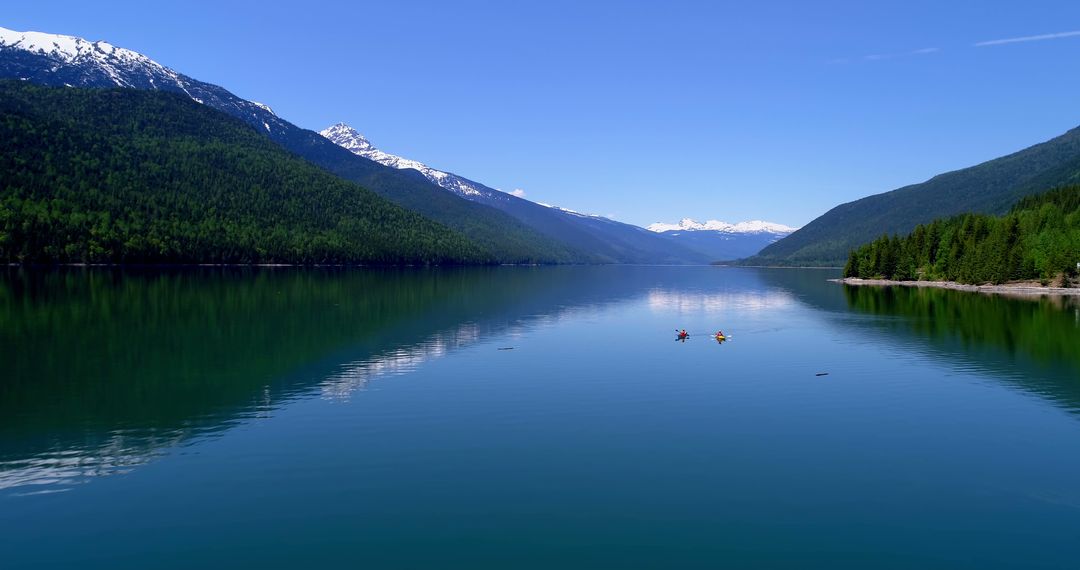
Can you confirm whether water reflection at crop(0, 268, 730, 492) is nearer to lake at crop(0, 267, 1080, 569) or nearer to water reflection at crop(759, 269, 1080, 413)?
lake at crop(0, 267, 1080, 569)

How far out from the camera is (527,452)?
3133 centimetres

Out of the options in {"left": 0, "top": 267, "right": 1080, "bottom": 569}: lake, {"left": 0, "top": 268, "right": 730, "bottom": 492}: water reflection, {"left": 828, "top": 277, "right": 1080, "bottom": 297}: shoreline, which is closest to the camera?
{"left": 0, "top": 267, "right": 1080, "bottom": 569}: lake

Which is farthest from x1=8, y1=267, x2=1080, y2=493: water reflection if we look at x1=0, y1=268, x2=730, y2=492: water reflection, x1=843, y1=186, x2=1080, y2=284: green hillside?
x1=843, y1=186, x2=1080, y2=284: green hillside

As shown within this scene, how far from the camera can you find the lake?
846 inches

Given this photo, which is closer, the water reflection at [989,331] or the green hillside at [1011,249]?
the water reflection at [989,331]

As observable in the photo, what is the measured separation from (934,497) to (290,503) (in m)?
24.0

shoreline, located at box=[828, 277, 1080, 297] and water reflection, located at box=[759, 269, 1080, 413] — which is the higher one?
shoreline, located at box=[828, 277, 1080, 297]

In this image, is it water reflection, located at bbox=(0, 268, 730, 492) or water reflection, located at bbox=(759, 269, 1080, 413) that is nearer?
water reflection, located at bbox=(0, 268, 730, 492)

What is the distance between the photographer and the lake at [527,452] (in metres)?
21.5

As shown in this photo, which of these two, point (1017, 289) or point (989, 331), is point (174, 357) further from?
point (1017, 289)

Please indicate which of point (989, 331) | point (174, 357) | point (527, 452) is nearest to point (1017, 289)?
point (989, 331)

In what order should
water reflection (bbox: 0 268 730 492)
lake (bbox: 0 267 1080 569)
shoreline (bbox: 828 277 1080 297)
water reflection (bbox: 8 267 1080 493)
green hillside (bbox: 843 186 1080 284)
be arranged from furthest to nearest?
1. green hillside (bbox: 843 186 1080 284)
2. shoreline (bbox: 828 277 1080 297)
3. water reflection (bbox: 8 267 1080 493)
4. water reflection (bbox: 0 268 730 492)
5. lake (bbox: 0 267 1080 569)

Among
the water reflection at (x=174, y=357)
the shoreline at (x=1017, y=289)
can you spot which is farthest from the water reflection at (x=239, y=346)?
the shoreline at (x=1017, y=289)

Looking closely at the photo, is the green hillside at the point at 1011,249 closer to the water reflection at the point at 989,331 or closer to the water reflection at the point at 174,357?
the water reflection at the point at 989,331
